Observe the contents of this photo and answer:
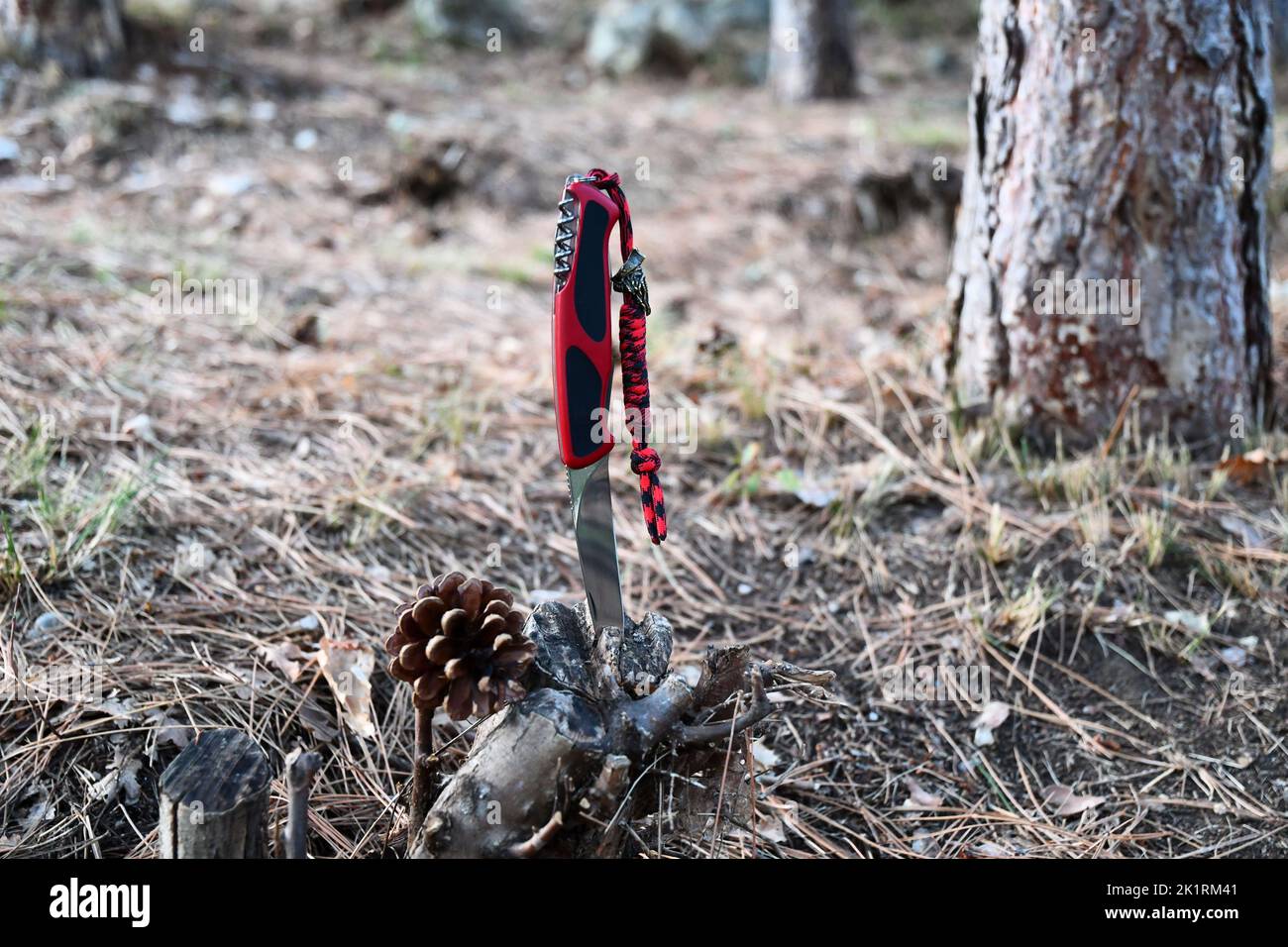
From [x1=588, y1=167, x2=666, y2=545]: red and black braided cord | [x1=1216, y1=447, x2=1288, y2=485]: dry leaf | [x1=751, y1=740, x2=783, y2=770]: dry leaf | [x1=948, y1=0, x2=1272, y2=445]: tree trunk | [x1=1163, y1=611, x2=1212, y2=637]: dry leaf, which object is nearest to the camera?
[x1=588, y1=167, x2=666, y2=545]: red and black braided cord

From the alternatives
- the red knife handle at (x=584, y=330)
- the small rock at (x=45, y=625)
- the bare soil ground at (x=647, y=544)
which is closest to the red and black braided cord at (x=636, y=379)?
the red knife handle at (x=584, y=330)

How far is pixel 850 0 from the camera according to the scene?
7.89m

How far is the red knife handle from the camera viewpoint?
1.48 m

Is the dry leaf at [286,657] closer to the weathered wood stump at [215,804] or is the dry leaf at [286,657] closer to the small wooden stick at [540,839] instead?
the weathered wood stump at [215,804]

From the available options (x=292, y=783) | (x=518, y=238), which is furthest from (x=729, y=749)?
(x=518, y=238)

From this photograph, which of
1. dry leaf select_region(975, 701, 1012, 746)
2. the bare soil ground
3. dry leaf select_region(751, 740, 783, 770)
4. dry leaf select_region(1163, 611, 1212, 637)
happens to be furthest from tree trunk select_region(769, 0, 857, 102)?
dry leaf select_region(751, 740, 783, 770)

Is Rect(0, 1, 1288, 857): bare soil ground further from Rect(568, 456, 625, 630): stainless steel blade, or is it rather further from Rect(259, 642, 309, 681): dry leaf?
Rect(568, 456, 625, 630): stainless steel blade

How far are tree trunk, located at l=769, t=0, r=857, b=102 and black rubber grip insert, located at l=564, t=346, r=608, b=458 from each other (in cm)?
669

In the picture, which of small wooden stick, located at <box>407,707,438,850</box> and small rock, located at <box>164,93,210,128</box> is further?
small rock, located at <box>164,93,210,128</box>

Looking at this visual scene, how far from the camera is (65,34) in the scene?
214 inches

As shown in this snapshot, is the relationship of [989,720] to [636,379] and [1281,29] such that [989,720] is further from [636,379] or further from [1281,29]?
[1281,29]

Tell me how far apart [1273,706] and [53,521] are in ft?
8.22

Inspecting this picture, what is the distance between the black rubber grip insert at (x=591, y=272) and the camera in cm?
148

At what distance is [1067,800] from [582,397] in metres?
1.21
